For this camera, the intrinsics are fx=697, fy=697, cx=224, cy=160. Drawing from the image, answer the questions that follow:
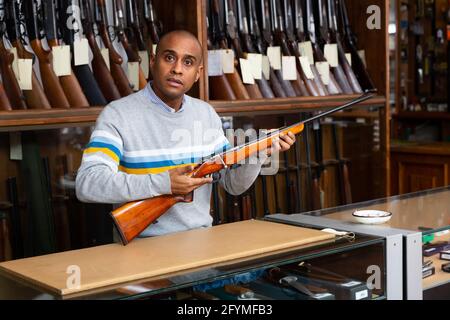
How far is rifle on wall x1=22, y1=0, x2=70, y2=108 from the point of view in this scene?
293cm

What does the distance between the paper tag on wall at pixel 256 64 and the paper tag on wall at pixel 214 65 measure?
0.25m

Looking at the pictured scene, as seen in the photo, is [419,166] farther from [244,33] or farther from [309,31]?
[244,33]

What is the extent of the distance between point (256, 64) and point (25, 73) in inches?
51.5

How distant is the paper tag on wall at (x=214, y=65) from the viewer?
349 centimetres

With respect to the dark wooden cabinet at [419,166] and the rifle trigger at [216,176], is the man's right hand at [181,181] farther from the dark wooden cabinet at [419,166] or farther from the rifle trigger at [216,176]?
the dark wooden cabinet at [419,166]

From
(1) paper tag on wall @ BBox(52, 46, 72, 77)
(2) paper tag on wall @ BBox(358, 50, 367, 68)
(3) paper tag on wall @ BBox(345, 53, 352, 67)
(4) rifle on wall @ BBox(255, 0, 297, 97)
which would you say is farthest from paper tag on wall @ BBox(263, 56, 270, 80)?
(1) paper tag on wall @ BBox(52, 46, 72, 77)

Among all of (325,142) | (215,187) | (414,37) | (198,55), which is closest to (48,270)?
(198,55)

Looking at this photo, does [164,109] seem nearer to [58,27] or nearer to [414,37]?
[58,27]

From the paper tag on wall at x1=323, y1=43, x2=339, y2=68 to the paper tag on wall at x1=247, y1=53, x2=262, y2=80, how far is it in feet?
1.92

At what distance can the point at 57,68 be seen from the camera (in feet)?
9.84

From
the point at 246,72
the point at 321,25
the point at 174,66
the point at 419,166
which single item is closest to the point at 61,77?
the point at 174,66

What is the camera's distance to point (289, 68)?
12.7 feet

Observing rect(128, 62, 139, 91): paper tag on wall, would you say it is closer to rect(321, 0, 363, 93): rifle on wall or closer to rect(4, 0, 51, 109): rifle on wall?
rect(4, 0, 51, 109): rifle on wall

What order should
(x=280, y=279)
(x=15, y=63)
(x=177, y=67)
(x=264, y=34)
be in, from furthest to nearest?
(x=264, y=34) < (x=15, y=63) < (x=177, y=67) < (x=280, y=279)
